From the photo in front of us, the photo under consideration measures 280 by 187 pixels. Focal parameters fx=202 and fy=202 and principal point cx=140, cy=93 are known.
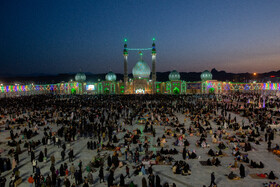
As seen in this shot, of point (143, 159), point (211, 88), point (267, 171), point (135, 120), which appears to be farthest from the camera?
point (211, 88)

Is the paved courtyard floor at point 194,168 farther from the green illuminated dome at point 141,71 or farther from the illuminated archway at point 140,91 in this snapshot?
the green illuminated dome at point 141,71

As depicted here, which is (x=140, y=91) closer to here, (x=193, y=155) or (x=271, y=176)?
(x=193, y=155)

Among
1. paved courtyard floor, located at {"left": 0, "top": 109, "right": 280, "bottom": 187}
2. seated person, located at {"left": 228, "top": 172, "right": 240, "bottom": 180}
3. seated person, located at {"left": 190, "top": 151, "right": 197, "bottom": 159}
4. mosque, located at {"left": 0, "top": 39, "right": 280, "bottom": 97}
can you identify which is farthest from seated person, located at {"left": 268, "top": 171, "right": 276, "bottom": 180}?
mosque, located at {"left": 0, "top": 39, "right": 280, "bottom": 97}

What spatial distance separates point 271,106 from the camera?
31422 mm

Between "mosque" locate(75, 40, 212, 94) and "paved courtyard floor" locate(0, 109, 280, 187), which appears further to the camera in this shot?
"mosque" locate(75, 40, 212, 94)

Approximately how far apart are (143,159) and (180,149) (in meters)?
3.20

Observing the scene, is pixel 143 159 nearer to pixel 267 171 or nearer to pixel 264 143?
pixel 267 171

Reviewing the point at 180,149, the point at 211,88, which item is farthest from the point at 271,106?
the point at 211,88

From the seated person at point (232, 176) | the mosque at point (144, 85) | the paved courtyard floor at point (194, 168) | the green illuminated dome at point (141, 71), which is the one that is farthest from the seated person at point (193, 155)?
the green illuminated dome at point (141, 71)

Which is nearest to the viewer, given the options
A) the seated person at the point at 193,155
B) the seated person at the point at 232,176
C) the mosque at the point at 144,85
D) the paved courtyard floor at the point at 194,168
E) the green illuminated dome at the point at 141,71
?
the paved courtyard floor at the point at 194,168

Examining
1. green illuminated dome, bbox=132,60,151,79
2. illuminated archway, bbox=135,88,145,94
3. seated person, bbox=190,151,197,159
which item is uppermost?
green illuminated dome, bbox=132,60,151,79

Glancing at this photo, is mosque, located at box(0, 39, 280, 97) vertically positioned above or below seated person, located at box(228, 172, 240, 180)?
above

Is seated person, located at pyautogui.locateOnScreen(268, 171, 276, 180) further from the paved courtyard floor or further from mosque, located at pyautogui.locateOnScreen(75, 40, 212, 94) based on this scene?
mosque, located at pyautogui.locateOnScreen(75, 40, 212, 94)

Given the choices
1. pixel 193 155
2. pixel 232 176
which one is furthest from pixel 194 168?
pixel 232 176
